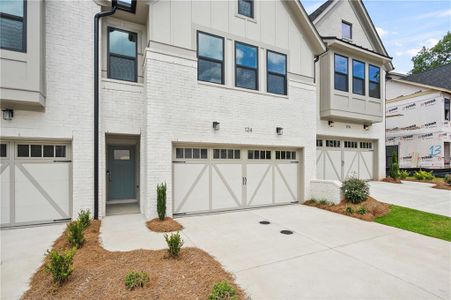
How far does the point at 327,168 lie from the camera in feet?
42.8

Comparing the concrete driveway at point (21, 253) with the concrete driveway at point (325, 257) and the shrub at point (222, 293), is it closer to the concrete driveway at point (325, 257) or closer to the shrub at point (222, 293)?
the shrub at point (222, 293)

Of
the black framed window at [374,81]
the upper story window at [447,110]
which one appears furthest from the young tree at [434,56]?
the black framed window at [374,81]

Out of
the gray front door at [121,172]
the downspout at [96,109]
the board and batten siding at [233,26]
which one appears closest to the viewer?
the downspout at [96,109]

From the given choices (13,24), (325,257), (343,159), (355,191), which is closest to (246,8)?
(13,24)

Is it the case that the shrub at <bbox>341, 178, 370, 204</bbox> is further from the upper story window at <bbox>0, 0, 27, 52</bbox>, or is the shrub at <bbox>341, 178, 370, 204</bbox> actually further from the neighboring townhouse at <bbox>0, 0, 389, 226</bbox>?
the upper story window at <bbox>0, 0, 27, 52</bbox>

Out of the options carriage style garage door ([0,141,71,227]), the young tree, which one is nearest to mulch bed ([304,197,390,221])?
carriage style garage door ([0,141,71,227])

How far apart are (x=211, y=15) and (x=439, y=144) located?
18936 mm

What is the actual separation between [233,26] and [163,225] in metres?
7.45

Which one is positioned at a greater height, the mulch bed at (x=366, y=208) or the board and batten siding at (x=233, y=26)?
the board and batten siding at (x=233, y=26)

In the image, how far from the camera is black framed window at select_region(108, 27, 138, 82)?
8438mm

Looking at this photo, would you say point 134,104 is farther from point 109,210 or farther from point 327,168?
point 327,168

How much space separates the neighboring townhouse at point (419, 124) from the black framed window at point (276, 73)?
1412 cm

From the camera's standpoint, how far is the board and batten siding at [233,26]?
8.00 m

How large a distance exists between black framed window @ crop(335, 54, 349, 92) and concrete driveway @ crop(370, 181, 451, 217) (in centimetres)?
539
